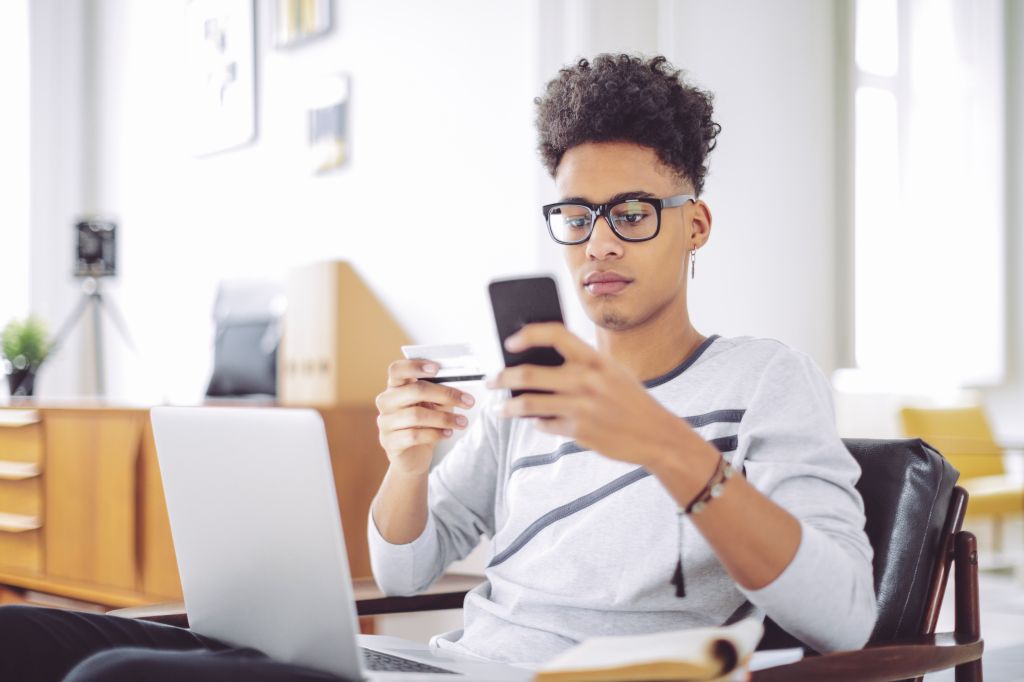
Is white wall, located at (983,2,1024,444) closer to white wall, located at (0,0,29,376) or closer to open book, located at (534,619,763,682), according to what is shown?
white wall, located at (0,0,29,376)

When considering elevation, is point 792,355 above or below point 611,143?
below

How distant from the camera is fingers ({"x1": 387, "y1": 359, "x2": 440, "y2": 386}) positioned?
1156mm

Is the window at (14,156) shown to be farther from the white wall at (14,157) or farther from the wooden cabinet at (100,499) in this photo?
the wooden cabinet at (100,499)

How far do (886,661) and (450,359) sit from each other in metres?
0.58

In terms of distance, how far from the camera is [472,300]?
2559mm

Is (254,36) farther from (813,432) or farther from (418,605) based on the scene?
(813,432)

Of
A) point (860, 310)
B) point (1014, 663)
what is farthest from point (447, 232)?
point (860, 310)

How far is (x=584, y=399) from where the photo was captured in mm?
826

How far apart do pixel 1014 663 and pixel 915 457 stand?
1.96 meters

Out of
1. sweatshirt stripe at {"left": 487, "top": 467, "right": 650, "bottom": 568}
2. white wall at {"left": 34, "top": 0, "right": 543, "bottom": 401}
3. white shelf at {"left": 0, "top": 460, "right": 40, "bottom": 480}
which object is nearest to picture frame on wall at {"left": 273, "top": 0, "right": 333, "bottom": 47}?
white wall at {"left": 34, "top": 0, "right": 543, "bottom": 401}

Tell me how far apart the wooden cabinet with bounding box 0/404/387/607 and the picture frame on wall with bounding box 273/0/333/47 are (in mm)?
1340

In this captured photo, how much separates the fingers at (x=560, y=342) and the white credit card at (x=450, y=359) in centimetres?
24

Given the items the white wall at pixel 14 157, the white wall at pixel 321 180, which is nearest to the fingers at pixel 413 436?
the white wall at pixel 321 180

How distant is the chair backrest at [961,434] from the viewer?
12.0 ft
